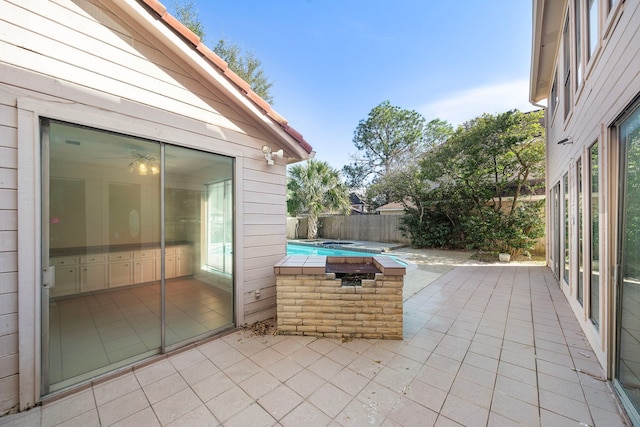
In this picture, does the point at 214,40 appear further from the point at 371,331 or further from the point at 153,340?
the point at 371,331

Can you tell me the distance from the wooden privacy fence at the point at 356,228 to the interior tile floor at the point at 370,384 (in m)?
9.73

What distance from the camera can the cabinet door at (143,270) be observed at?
10.1 ft

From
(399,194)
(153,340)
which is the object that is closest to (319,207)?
(399,194)

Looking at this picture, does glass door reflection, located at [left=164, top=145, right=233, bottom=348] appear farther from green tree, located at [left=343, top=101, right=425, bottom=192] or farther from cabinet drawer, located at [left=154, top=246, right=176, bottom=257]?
green tree, located at [left=343, top=101, right=425, bottom=192]

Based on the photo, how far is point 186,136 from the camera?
2.83 meters

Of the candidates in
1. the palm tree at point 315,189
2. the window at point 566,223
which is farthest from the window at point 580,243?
the palm tree at point 315,189

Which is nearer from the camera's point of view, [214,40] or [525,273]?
[525,273]

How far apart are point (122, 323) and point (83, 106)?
230cm

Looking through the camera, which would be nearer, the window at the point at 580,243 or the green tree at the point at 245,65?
the window at the point at 580,243

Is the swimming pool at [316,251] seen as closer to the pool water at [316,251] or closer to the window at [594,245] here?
the pool water at [316,251]

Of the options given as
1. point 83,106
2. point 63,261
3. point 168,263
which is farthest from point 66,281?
point 83,106

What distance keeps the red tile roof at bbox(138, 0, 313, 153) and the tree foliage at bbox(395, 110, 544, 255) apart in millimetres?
7764

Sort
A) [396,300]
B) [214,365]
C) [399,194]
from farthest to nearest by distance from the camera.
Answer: [399,194] → [396,300] → [214,365]

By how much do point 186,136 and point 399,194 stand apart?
10178 mm
